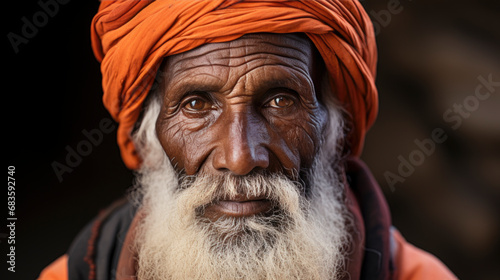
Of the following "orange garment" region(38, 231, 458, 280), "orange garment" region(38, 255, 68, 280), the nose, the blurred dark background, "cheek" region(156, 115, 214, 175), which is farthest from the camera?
the blurred dark background

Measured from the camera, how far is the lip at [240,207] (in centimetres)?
146

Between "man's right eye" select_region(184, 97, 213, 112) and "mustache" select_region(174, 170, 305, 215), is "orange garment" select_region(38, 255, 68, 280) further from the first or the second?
"man's right eye" select_region(184, 97, 213, 112)

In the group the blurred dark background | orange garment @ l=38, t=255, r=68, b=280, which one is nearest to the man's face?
orange garment @ l=38, t=255, r=68, b=280

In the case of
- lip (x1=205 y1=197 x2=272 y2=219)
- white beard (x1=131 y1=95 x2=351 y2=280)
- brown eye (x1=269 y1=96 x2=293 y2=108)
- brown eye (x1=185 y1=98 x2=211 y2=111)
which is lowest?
white beard (x1=131 y1=95 x2=351 y2=280)

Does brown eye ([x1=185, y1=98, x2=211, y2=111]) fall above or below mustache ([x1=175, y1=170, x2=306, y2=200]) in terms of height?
above

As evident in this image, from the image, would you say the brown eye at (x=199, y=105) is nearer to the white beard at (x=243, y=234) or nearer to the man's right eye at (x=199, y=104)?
the man's right eye at (x=199, y=104)

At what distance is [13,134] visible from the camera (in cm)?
251

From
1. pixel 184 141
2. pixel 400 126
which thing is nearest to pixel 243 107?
pixel 184 141

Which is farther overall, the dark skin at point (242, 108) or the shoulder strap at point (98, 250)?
the shoulder strap at point (98, 250)

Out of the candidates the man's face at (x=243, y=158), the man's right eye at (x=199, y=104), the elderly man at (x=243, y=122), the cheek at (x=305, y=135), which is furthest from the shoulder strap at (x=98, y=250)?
the cheek at (x=305, y=135)

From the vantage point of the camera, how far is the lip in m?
1.46

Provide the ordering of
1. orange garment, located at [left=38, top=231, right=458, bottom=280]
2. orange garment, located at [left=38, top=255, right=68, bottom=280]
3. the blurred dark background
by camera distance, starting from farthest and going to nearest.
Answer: the blurred dark background, orange garment, located at [left=38, top=255, right=68, bottom=280], orange garment, located at [left=38, top=231, right=458, bottom=280]

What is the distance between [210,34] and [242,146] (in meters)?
0.37

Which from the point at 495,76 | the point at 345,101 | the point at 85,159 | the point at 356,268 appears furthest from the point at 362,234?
the point at 85,159
